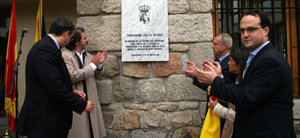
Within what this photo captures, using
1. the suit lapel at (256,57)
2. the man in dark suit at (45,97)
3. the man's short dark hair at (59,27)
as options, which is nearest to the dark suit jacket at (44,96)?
the man in dark suit at (45,97)

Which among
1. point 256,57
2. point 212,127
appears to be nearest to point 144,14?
point 212,127

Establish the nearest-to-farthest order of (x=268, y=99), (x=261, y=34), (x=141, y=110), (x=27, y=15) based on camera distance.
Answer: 1. (x=268, y=99)
2. (x=261, y=34)
3. (x=141, y=110)
4. (x=27, y=15)

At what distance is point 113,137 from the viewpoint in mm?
3281

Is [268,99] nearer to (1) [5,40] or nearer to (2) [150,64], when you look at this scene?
(2) [150,64]

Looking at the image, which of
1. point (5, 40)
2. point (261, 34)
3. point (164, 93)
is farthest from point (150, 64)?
point (5, 40)

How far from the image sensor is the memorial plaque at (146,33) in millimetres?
3271

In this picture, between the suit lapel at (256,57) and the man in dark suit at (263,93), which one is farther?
the suit lapel at (256,57)

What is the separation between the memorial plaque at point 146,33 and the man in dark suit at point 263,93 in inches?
61.7

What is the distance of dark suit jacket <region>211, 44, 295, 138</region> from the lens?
1.61m

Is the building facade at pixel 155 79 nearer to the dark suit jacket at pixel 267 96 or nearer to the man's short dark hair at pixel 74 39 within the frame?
the man's short dark hair at pixel 74 39

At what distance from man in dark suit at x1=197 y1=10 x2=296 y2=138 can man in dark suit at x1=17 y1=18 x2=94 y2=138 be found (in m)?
1.29

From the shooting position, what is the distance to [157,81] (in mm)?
3279

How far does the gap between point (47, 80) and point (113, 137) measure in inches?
57.4

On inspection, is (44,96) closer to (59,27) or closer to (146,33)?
(59,27)
